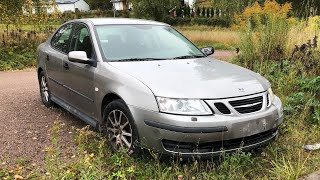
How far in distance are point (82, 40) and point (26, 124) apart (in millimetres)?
1604

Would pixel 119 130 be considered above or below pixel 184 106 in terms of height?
below

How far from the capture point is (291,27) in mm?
8508

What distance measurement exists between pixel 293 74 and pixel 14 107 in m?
5.03

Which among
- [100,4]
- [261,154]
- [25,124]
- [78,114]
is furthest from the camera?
[100,4]

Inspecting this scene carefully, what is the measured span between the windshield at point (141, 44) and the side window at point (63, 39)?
82 centimetres

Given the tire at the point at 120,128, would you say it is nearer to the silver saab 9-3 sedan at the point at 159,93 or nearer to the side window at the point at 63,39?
the silver saab 9-3 sedan at the point at 159,93

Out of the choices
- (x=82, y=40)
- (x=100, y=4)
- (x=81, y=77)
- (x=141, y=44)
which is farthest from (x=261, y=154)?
(x=100, y=4)

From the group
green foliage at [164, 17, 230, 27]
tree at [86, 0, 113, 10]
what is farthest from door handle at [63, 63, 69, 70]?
tree at [86, 0, 113, 10]

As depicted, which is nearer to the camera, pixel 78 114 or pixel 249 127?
pixel 249 127

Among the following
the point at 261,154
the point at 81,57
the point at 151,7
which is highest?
the point at 151,7

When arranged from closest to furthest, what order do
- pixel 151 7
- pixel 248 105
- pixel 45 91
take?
1. pixel 248 105
2. pixel 45 91
3. pixel 151 7

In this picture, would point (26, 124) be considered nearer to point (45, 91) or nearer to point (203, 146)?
point (45, 91)

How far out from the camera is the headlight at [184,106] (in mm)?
3725

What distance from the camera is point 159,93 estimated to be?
151 inches
